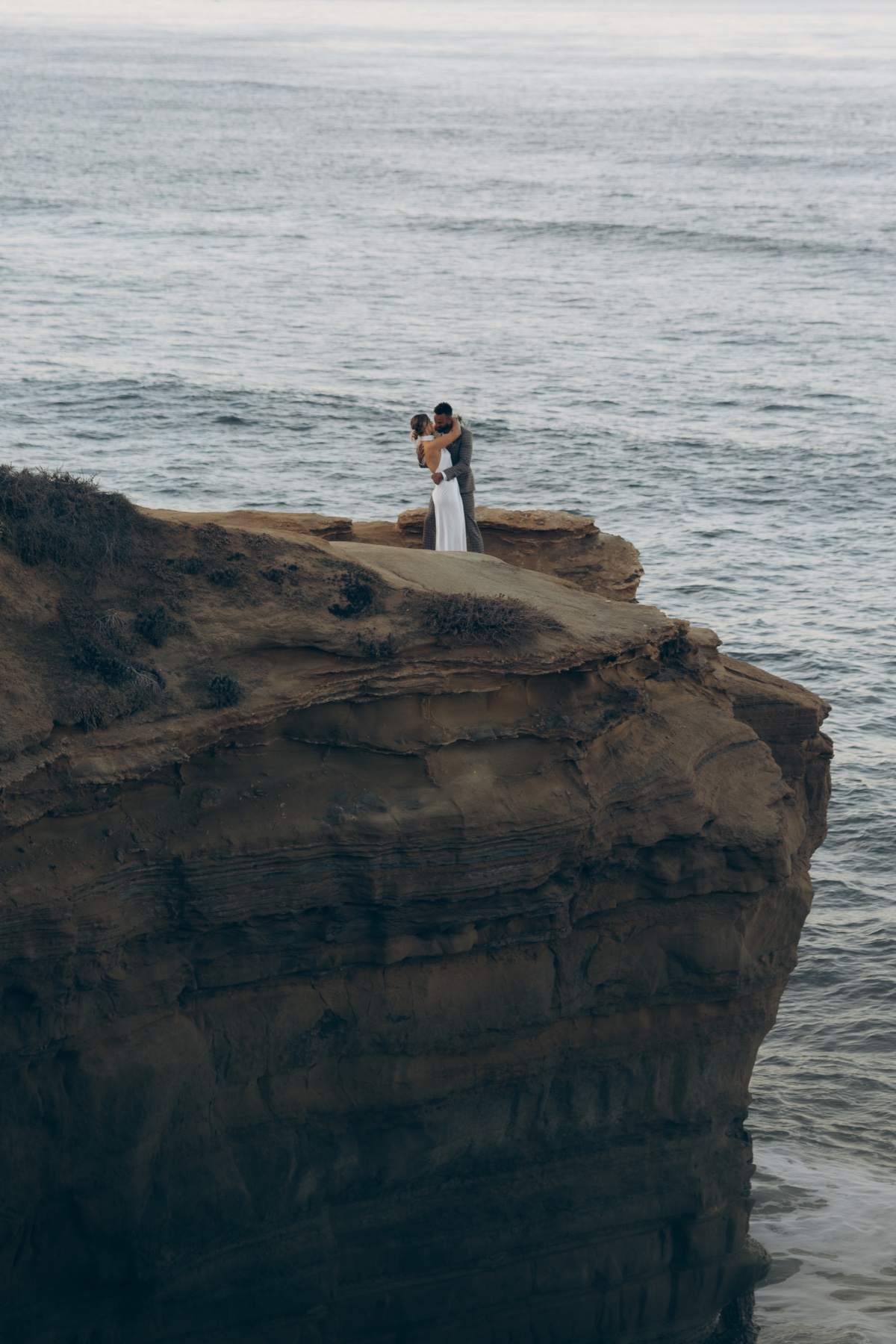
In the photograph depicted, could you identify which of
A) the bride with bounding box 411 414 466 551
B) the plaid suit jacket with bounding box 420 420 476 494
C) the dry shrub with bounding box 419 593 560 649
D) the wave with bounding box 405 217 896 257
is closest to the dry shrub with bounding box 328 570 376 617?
the dry shrub with bounding box 419 593 560 649

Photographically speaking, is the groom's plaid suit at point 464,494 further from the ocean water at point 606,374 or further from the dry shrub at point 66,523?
the ocean water at point 606,374

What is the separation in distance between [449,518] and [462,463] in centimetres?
72

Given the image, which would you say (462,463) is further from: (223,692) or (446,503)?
(223,692)

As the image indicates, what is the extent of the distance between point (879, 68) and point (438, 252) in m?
124

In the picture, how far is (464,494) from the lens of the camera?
17.5 m

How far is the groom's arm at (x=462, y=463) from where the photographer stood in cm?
1733

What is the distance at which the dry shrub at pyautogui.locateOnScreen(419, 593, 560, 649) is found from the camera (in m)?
12.6

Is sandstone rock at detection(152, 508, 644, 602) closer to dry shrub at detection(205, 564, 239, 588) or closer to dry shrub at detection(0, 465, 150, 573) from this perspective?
dry shrub at detection(205, 564, 239, 588)

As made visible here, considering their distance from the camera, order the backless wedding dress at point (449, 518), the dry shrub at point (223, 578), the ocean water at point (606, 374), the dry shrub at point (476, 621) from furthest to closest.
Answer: the ocean water at point (606, 374) → the backless wedding dress at point (449, 518) → the dry shrub at point (223, 578) → the dry shrub at point (476, 621)

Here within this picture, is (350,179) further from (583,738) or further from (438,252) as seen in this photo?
(583,738)

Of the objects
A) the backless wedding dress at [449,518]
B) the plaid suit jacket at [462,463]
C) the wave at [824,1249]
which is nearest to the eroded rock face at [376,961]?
the wave at [824,1249]

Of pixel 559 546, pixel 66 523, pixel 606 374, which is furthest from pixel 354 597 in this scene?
pixel 606 374

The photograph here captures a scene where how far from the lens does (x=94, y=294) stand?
5422 cm

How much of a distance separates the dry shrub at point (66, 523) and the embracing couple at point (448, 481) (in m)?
4.93
